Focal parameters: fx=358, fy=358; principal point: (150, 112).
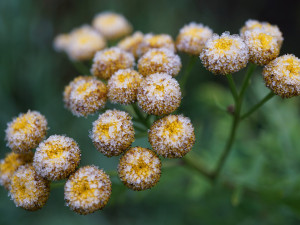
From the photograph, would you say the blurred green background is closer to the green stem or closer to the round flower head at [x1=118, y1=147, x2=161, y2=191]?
the green stem

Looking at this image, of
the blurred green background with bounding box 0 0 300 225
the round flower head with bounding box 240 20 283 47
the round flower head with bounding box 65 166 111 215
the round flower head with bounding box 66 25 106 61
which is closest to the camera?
the round flower head with bounding box 65 166 111 215

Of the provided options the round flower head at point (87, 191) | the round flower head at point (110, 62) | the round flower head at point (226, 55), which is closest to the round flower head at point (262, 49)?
the round flower head at point (226, 55)

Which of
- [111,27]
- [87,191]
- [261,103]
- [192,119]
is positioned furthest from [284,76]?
[192,119]

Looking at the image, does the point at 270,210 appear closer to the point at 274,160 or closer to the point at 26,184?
the point at 274,160

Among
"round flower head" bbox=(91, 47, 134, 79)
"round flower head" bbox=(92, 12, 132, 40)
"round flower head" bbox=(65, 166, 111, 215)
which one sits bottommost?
"round flower head" bbox=(65, 166, 111, 215)

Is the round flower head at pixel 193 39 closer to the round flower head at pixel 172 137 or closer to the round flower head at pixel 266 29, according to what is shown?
the round flower head at pixel 266 29

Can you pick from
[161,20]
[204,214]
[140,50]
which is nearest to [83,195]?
[140,50]

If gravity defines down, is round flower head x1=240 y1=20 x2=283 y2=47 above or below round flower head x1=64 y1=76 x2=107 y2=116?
above

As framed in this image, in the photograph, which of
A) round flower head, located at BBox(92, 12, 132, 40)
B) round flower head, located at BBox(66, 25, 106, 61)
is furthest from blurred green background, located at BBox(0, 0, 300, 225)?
round flower head, located at BBox(92, 12, 132, 40)
